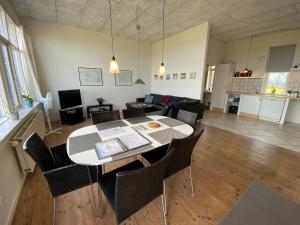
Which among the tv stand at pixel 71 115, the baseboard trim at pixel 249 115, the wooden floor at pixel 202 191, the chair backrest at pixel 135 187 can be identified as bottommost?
the wooden floor at pixel 202 191

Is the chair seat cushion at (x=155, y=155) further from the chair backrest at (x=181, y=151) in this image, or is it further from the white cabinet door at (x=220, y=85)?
the white cabinet door at (x=220, y=85)

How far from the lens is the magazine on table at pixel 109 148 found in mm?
1193

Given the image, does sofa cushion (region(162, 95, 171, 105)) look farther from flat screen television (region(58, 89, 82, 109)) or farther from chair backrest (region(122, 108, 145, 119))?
flat screen television (region(58, 89, 82, 109))

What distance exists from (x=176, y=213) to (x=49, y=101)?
144 inches

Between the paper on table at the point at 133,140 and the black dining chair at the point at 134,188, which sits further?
the paper on table at the point at 133,140

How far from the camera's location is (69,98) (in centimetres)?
425

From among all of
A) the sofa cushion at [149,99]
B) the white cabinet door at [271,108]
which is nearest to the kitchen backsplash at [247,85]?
the white cabinet door at [271,108]

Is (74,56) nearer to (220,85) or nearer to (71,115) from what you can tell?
(71,115)

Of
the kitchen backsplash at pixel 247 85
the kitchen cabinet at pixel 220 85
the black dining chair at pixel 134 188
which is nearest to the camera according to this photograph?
the black dining chair at pixel 134 188

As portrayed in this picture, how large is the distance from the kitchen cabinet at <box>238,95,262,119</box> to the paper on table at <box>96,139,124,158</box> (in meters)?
5.63

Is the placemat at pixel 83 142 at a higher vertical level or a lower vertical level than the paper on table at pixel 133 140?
lower

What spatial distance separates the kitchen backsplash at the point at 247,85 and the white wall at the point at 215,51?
3.77 feet

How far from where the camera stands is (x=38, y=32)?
153 inches

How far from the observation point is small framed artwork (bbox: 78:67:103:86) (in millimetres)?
4730
